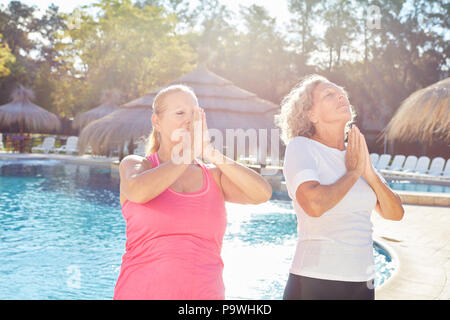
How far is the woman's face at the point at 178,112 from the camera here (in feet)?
5.70

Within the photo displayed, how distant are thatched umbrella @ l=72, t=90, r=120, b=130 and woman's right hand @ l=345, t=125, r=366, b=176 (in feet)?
81.7

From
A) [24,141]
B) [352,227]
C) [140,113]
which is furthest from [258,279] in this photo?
[24,141]

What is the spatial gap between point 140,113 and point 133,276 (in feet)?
49.0

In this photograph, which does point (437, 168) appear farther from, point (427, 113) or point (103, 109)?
point (103, 109)

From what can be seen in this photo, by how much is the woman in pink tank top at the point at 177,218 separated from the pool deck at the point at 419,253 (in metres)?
2.41

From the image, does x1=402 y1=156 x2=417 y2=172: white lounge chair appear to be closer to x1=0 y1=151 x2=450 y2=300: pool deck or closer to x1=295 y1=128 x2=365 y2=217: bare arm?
x1=0 y1=151 x2=450 y2=300: pool deck

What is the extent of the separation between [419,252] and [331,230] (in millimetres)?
4122

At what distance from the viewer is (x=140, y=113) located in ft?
53.1

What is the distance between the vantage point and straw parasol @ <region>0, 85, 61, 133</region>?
1038 inches

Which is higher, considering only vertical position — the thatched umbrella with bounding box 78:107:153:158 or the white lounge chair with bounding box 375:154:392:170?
the thatched umbrella with bounding box 78:107:153:158

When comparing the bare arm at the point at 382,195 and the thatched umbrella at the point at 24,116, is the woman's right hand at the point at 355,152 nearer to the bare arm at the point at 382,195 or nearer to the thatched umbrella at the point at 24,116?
the bare arm at the point at 382,195

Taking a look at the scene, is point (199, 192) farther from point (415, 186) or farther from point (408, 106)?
point (415, 186)

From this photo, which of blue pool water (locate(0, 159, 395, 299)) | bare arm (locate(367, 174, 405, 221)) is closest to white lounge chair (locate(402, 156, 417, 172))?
blue pool water (locate(0, 159, 395, 299))

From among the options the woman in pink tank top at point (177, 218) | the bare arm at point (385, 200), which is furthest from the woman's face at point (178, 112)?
the bare arm at point (385, 200)
